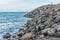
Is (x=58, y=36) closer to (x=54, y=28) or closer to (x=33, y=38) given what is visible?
(x=54, y=28)

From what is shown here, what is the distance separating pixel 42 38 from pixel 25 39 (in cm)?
363

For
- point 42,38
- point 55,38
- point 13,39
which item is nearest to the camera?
point 55,38

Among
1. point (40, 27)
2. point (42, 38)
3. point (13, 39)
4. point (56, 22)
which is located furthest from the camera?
point (13, 39)

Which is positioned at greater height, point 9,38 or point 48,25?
point 48,25

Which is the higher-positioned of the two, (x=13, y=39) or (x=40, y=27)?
(x=40, y=27)

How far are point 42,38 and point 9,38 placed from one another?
10.4 meters

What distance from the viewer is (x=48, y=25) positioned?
1017 inches

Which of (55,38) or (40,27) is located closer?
(55,38)

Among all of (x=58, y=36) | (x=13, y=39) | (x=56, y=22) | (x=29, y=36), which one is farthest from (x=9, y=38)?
(x=58, y=36)

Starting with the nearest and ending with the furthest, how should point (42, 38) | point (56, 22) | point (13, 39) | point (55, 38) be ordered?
point (55, 38), point (42, 38), point (56, 22), point (13, 39)

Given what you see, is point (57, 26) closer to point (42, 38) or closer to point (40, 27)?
point (42, 38)

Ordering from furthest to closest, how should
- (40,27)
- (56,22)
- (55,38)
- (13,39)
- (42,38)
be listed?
1. (13,39)
2. (40,27)
3. (56,22)
4. (42,38)
5. (55,38)

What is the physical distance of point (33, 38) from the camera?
993 inches

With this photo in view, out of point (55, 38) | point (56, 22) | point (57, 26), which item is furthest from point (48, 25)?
point (55, 38)
